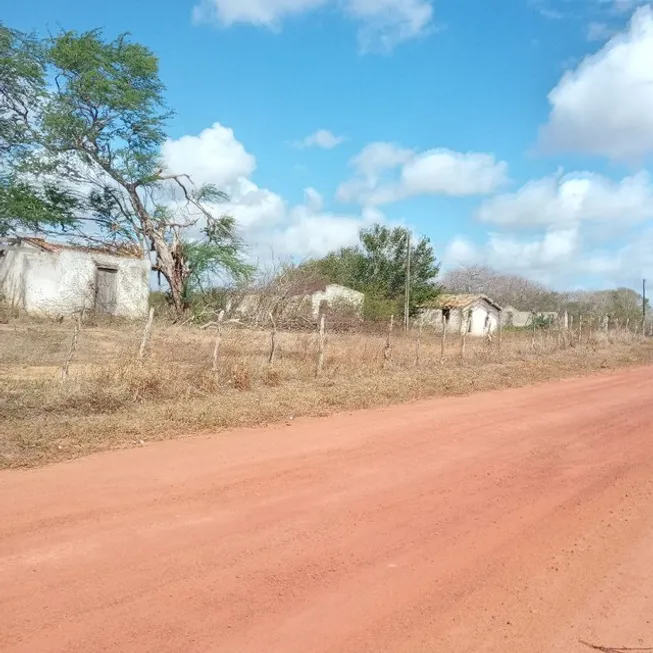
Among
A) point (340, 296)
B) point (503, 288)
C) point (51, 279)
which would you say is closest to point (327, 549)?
point (51, 279)

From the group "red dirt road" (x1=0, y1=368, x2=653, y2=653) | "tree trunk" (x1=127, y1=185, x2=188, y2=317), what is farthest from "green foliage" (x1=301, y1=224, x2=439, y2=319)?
"red dirt road" (x1=0, y1=368, x2=653, y2=653)

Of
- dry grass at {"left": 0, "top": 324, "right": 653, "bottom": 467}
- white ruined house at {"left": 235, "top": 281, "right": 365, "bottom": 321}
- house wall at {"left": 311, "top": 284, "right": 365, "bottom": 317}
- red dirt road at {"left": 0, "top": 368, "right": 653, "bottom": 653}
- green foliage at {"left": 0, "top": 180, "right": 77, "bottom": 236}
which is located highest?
green foliage at {"left": 0, "top": 180, "right": 77, "bottom": 236}

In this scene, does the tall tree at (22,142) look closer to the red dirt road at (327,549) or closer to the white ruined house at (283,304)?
the white ruined house at (283,304)

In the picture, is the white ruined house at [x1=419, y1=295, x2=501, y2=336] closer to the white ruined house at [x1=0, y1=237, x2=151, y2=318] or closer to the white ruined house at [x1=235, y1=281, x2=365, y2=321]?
the white ruined house at [x1=235, y1=281, x2=365, y2=321]

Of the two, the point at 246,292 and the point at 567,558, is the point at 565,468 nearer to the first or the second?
the point at 567,558

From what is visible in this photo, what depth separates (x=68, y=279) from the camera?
26.2m

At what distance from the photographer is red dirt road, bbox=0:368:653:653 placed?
353 cm

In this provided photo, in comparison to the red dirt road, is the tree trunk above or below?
above

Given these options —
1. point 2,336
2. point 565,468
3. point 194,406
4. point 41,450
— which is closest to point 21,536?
point 41,450

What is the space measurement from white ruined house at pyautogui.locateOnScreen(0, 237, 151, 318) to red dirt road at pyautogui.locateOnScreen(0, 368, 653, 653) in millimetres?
19538

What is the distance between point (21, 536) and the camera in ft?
15.1

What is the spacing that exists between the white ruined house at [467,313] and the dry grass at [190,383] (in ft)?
82.1

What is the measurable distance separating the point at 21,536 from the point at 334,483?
291 centimetres

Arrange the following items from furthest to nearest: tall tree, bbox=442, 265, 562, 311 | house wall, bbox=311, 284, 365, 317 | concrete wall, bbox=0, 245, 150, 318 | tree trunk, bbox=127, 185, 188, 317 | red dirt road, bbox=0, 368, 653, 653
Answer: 1. tall tree, bbox=442, 265, 562, 311
2. house wall, bbox=311, 284, 365, 317
3. tree trunk, bbox=127, 185, 188, 317
4. concrete wall, bbox=0, 245, 150, 318
5. red dirt road, bbox=0, 368, 653, 653
